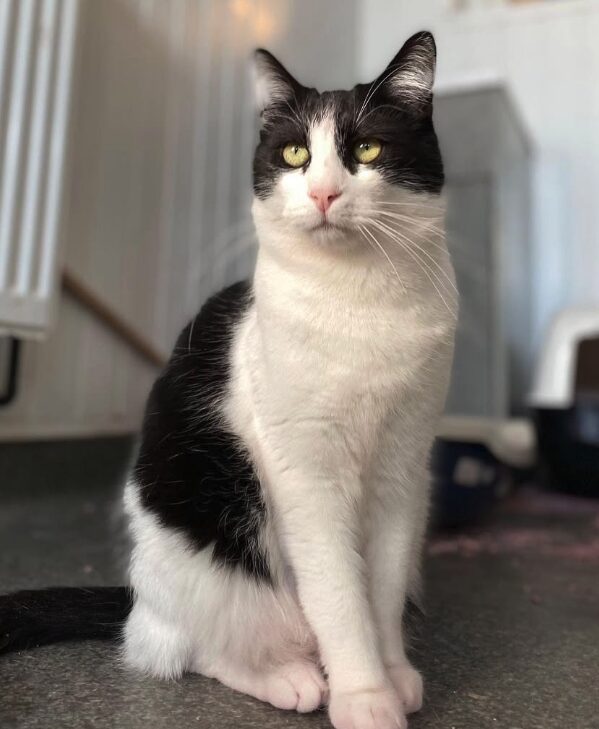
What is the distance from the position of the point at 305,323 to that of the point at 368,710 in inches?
12.8

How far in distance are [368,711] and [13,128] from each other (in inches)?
48.4

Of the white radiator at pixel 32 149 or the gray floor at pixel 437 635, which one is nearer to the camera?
the gray floor at pixel 437 635

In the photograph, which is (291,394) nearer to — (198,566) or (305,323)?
(305,323)

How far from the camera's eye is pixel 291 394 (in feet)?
1.91

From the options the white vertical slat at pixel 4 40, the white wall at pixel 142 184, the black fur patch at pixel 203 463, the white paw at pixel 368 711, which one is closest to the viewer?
the white paw at pixel 368 711

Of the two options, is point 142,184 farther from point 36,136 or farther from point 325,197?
point 325,197

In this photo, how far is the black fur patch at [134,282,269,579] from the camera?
0.64 metres

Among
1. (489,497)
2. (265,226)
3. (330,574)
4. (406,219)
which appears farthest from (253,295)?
(489,497)

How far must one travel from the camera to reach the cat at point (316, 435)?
575mm

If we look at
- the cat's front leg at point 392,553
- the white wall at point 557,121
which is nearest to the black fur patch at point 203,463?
the cat's front leg at point 392,553

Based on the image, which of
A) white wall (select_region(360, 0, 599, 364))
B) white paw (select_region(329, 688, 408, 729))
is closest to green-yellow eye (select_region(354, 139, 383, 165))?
white paw (select_region(329, 688, 408, 729))

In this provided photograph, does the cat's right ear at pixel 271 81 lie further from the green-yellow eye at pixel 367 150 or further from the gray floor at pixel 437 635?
the gray floor at pixel 437 635

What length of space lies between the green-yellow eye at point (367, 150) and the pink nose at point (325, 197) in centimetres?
6

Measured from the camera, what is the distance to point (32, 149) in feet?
4.35
